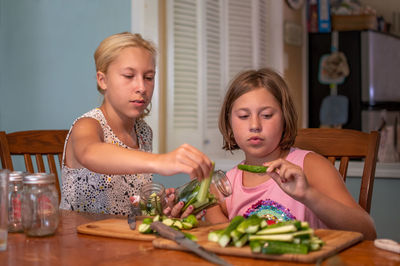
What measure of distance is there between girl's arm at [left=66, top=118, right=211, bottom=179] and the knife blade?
0.12 meters

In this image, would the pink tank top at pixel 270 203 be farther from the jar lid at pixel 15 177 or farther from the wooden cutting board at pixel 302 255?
the jar lid at pixel 15 177

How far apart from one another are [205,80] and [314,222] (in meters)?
2.01

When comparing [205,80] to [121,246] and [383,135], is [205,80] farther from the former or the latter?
[121,246]

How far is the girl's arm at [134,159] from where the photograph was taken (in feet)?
3.68

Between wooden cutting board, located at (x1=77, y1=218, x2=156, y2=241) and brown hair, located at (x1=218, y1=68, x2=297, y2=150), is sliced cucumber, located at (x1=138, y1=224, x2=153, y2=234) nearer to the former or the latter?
wooden cutting board, located at (x1=77, y1=218, x2=156, y2=241)

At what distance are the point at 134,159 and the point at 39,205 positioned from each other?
0.75 ft

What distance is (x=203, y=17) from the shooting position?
3479 millimetres

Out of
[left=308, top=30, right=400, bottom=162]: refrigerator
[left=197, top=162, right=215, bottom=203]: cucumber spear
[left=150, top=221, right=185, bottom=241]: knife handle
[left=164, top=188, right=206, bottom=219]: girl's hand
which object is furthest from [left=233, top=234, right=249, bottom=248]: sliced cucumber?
[left=308, top=30, right=400, bottom=162]: refrigerator

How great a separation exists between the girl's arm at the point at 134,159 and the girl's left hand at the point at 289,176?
169 mm

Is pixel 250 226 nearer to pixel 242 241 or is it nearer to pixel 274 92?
pixel 242 241

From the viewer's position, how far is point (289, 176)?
1224 mm

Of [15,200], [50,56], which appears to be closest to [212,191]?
[15,200]

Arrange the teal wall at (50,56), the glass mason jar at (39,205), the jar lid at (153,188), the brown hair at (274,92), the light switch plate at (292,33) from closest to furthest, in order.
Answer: the glass mason jar at (39,205)
the jar lid at (153,188)
the brown hair at (274,92)
the teal wall at (50,56)
the light switch plate at (292,33)

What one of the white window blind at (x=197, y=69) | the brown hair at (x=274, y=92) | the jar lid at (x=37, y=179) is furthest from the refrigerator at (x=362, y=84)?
the jar lid at (x=37, y=179)
